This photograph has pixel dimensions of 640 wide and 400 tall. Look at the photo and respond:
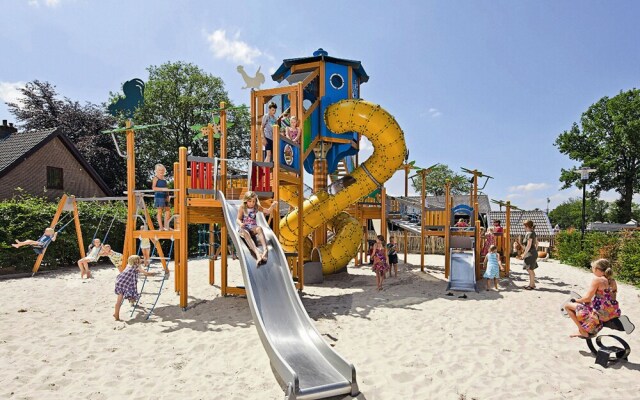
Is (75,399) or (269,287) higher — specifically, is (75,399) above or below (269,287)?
below

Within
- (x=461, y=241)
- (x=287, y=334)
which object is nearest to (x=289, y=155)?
(x=287, y=334)

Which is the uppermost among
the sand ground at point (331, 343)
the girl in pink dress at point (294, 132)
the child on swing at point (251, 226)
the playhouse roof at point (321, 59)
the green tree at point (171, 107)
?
the green tree at point (171, 107)

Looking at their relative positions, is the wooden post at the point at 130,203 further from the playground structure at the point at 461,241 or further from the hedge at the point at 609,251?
the hedge at the point at 609,251

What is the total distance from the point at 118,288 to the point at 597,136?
4500 centimetres

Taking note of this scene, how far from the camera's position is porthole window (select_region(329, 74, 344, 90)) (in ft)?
40.3

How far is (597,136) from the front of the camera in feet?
129

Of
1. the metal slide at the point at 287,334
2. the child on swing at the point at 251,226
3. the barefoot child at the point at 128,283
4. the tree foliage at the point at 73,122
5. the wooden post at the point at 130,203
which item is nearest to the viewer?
the metal slide at the point at 287,334

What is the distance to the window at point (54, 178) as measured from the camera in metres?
21.1

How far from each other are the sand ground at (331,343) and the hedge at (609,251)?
3.21 metres

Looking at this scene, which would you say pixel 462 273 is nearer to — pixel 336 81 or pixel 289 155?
pixel 289 155

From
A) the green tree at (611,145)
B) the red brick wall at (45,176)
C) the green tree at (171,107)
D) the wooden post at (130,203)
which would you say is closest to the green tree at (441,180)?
the green tree at (611,145)

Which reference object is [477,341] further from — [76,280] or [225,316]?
[76,280]

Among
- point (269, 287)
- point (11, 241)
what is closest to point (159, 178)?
point (269, 287)

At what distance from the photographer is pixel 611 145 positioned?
38.0 meters
